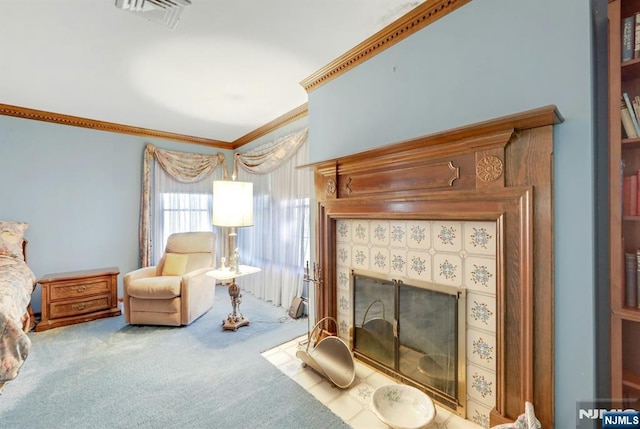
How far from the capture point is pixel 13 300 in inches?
79.6

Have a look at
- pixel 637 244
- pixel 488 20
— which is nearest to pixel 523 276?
pixel 637 244

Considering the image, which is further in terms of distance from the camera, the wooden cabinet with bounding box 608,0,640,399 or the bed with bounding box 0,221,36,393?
the bed with bounding box 0,221,36,393

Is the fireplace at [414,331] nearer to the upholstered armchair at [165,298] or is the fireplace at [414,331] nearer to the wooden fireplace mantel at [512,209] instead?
the wooden fireplace mantel at [512,209]

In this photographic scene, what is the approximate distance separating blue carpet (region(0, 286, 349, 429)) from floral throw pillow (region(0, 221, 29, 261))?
0.87m

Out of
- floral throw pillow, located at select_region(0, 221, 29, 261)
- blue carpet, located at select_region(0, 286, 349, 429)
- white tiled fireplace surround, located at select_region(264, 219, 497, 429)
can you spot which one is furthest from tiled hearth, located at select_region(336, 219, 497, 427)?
floral throw pillow, located at select_region(0, 221, 29, 261)

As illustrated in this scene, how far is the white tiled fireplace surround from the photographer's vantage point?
1.43 m

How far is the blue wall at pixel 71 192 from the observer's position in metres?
3.17

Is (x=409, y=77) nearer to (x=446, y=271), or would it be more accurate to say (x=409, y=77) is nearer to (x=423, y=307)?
(x=446, y=271)

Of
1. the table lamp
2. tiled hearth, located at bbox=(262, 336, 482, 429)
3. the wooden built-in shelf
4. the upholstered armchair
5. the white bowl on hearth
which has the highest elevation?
the table lamp

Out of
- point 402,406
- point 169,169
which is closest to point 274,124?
point 169,169

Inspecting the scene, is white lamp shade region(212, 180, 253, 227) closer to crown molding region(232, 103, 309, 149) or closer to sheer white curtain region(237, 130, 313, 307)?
sheer white curtain region(237, 130, 313, 307)

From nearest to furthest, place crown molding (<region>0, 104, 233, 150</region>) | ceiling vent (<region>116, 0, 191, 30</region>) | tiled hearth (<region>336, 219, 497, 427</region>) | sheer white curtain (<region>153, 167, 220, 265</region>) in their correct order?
tiled hearth (<region>336, 219, 497, 427</region>)
ceiling vent (<region>116, 0, 191, 30</region>)
crown molding (<region>0, 104, 233, 150</region>)
sheer white curtain (<region>153, 167, 220, 265</region>)

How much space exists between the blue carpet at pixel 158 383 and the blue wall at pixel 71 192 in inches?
41.0

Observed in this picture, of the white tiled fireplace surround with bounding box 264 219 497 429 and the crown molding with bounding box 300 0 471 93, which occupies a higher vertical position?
the crown molding with bounding box 300 0 471 93
